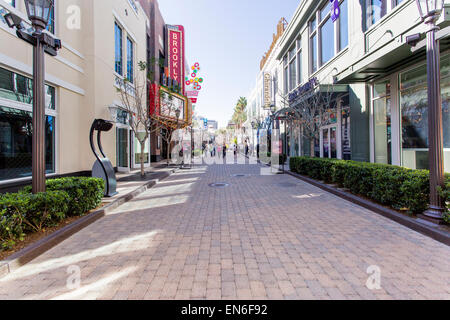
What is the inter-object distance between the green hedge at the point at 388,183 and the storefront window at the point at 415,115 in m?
2.67

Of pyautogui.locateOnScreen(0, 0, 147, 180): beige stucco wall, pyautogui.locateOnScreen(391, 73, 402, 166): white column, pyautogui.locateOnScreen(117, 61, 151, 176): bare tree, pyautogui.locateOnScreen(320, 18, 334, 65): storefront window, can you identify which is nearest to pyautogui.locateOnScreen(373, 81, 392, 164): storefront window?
pyautogui.locateOnScreen(391, 73, 402, 166): white column

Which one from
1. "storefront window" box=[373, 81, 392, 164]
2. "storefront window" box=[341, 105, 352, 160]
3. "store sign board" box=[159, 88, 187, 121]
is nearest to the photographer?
"storefront window" box=[373, 81, 392, 164]

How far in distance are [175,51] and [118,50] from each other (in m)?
10.7

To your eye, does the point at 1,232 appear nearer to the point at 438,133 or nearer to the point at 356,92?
the point at 438,133

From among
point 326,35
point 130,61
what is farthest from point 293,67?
point 130,61

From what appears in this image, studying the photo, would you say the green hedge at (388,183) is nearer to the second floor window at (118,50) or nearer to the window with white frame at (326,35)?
the window with white frame at (326,35)

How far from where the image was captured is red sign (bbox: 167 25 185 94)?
24.6 meters

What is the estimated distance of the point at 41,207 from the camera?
4281 millimetres

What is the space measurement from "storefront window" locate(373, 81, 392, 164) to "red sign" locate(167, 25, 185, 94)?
60.5 ft

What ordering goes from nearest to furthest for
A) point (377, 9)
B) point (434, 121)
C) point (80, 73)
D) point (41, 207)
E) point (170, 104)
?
1. point (41, 207)
2. point (434, 121)
3. point (377, 9)
4. point (80, 73)
5. point (170, 104)

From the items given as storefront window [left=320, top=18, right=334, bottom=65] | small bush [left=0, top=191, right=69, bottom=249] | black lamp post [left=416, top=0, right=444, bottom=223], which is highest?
storefront window [left=320, top=18, right=334, bottom=65]

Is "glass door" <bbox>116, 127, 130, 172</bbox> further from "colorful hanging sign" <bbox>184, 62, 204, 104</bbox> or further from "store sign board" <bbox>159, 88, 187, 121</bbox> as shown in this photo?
"colorful hanging sign" <bbox>184, 62, 204, 104</bbox>

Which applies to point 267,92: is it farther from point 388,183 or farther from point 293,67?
point 388,183

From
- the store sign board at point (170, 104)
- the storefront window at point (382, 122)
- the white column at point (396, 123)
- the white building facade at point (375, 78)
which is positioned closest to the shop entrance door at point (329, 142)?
the white building facade at point (375, 78)
